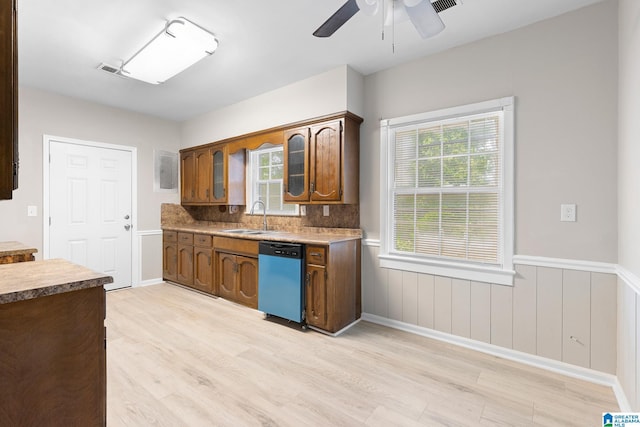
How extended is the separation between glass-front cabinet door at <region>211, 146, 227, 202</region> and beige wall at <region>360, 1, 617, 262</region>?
301cm

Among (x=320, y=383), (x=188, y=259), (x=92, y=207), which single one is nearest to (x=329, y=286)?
(x=320, y=383)

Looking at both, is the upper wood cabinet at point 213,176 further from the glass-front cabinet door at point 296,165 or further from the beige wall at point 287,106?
the glass-front cabinet door at point 296,165

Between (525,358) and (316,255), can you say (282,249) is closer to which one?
(316,255)

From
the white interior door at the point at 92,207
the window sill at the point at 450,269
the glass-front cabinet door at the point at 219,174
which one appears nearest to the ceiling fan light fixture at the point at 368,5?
the window sill at the point at 450,269

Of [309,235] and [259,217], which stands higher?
[259,217]

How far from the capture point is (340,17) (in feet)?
5.58

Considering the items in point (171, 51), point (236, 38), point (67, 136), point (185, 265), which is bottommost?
point (185, 265)

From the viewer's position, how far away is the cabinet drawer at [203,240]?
4.01 m

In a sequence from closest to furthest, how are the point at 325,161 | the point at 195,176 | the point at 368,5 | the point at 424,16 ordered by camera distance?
the point at 368,5 → the point at 424,16 → the point at 325,161 → the point at 195,176

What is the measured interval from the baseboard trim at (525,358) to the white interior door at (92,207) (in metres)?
3.68

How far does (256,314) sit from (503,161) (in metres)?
2.81

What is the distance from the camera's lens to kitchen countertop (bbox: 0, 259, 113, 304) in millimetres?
1061

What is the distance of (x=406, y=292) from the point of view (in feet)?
9.83

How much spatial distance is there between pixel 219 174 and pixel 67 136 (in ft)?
6.19
